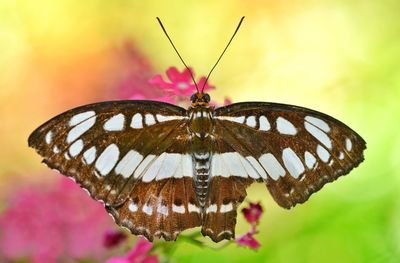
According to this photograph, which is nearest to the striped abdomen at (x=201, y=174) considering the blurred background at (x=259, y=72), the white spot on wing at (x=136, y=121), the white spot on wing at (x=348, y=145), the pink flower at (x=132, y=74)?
the white spot on wing at (x=136, y=121)

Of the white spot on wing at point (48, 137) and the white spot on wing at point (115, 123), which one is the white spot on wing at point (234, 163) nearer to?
the white spot on wing at point (115, 123)

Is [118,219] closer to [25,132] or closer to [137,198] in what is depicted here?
[137,198]

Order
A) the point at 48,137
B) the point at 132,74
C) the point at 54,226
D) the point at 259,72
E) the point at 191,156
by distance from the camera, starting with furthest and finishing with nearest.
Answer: the point at 259,72
the point at 132,74
the point at 54,226
the point at 191,156
the point at 48,137

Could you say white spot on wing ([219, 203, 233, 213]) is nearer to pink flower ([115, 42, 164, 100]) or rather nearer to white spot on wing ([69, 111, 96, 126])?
white spot on wing ([69, 111, 96, 126])

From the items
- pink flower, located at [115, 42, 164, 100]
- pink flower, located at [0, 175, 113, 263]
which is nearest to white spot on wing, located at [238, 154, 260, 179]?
pink flower, located at [0, 175, 113, 263]

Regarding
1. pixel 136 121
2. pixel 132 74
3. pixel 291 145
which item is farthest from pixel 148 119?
pixel 132 74

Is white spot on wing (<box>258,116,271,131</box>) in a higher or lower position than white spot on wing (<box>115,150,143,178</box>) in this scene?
higher

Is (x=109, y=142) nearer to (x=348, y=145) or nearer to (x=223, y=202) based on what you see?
(x=223, y=202)
